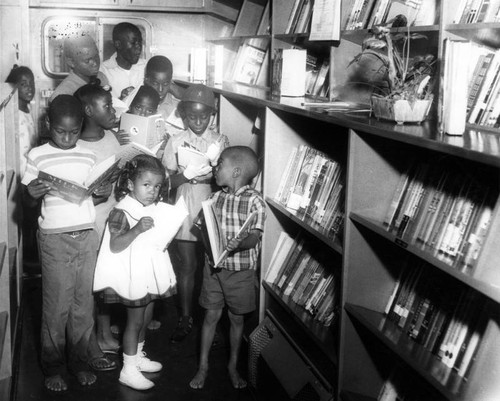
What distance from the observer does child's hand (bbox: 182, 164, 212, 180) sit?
11.0 ft

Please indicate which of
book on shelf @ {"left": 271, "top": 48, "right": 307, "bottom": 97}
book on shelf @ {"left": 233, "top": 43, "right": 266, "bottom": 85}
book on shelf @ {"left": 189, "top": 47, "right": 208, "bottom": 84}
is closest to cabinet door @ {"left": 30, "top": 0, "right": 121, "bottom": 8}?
book on shelf @ {"left": 189, "top": 47, "right": 208, "bottom": 84}

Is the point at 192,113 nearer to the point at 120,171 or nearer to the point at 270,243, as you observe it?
the point at 120,171

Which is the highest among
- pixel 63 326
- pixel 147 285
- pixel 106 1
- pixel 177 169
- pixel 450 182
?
pixel 106 1

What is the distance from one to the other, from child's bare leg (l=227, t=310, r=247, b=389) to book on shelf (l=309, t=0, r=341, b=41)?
1586 millimetres

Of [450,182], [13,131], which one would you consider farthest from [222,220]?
[13,131]

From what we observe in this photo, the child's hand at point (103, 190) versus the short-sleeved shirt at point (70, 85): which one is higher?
the short-sleeved shirt at point (70, 85)

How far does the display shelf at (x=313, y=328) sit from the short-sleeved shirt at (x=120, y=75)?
2.49 metres

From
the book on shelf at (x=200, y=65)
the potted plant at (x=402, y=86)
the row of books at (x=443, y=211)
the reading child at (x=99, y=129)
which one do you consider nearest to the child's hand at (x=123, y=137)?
A: the reading child at (x=99, y=129)

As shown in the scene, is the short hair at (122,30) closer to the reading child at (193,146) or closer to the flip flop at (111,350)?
the reading child at (193,146)

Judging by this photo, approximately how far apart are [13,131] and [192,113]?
1195 mm

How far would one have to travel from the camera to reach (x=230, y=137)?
4031 mm

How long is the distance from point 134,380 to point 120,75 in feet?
8.58

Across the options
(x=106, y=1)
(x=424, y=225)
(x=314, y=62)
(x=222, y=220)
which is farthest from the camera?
(x=106, y=1)

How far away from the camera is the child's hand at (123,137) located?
3.62 meters
